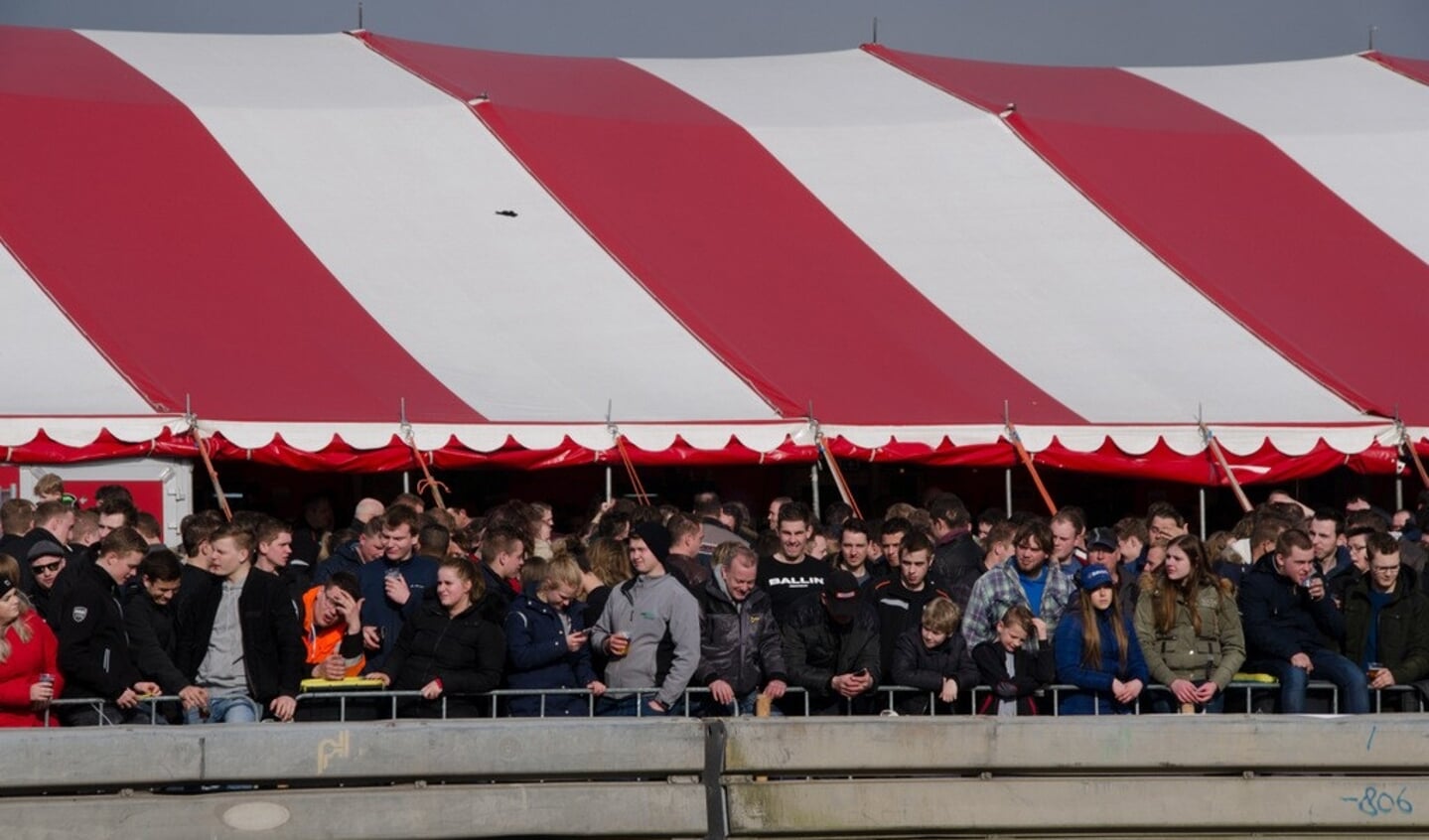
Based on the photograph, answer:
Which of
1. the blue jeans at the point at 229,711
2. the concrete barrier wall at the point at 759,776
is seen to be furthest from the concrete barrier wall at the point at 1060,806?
the blue jeans at the point at 229,711

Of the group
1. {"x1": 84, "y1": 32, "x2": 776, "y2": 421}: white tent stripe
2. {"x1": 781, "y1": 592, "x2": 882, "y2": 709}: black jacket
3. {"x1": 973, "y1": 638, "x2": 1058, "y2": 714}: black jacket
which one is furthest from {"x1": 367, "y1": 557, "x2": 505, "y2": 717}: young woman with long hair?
{"x1": 84, "y1": 32, "x2": 776, "y2": 421}: white tent stripe

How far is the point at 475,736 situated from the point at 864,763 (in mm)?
1048

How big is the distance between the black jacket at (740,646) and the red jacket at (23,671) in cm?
216

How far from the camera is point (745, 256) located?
15156mm

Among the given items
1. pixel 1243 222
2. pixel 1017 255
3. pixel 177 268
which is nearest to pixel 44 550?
pixel 177 268

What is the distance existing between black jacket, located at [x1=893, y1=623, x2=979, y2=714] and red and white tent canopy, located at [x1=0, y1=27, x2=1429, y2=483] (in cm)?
578

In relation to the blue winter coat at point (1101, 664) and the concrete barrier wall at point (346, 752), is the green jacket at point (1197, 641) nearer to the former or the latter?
the blue winter coat at point (1101, 664)

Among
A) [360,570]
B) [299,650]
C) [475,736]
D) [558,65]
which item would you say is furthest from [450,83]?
[475,736]

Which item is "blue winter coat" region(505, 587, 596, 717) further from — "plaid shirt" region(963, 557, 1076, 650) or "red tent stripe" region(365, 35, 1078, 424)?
"red tent stripe" region(365, 35, 1078, 424)

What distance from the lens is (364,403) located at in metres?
12.8

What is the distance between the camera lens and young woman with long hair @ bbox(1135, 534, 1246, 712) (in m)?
7.45

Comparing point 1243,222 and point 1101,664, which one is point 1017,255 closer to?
point 1243,222

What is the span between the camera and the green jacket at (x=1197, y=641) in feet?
24.5

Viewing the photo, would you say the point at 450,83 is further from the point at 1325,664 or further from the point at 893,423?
the point at 1325,664
